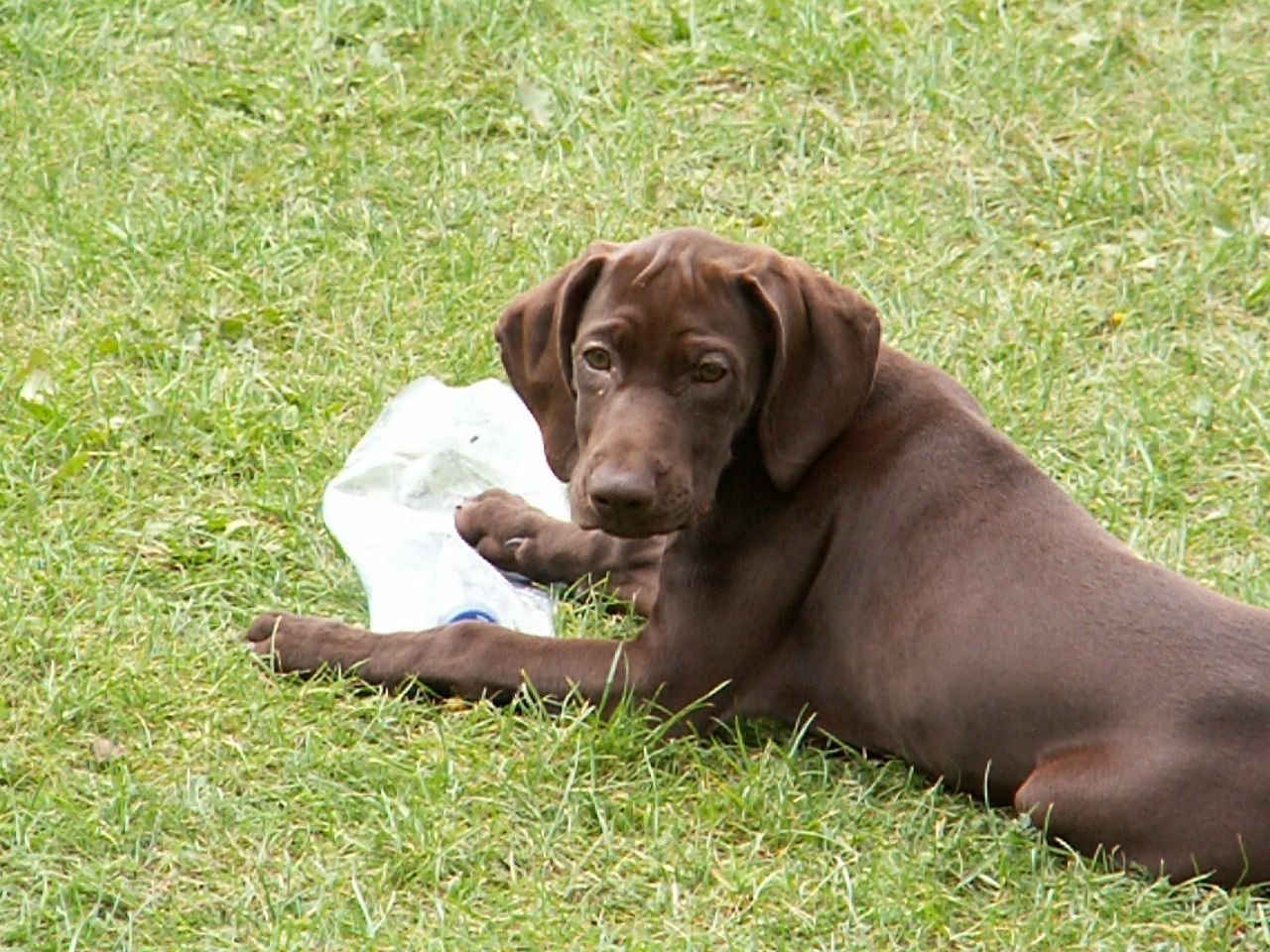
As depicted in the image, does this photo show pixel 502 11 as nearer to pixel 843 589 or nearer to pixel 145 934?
pixel 843 589

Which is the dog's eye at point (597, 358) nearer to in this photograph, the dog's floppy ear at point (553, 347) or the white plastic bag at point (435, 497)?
the dog's floppy ear at point (553, 347)

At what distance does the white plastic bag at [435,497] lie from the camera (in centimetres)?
579

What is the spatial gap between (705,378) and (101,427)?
2.31 metres

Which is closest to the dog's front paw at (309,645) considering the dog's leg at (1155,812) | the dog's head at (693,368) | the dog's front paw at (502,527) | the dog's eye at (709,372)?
the dog's front paw at (502,527)

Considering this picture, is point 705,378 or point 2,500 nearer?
point 705,378

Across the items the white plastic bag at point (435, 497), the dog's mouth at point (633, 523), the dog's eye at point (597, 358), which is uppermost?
the dog's eye at point (597, 358)

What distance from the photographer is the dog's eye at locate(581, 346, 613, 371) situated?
5.11m

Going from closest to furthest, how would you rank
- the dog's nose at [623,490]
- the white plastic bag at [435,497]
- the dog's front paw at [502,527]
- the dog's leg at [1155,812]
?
1. the dog's leg at [1155,812]
2. the dog's nose at [623,490]
3. the white plastic bag at [435,497]
4. the dog's front paw at [502,527]

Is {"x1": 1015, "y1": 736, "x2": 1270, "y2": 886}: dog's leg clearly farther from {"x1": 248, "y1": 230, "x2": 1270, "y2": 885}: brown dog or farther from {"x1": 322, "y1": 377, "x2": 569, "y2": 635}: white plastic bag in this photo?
{"x1": 322, "y1": 377, "x2": 569, "y2": 635}: white plastic bag

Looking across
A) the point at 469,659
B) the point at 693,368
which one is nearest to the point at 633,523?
the point at 693,368

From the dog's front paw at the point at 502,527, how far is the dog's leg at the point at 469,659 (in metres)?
0.53

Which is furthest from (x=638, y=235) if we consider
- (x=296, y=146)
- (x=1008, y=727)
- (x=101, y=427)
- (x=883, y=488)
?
(x=1008, y=727)

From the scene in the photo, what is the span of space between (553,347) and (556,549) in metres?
0.74

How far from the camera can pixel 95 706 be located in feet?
17.5
